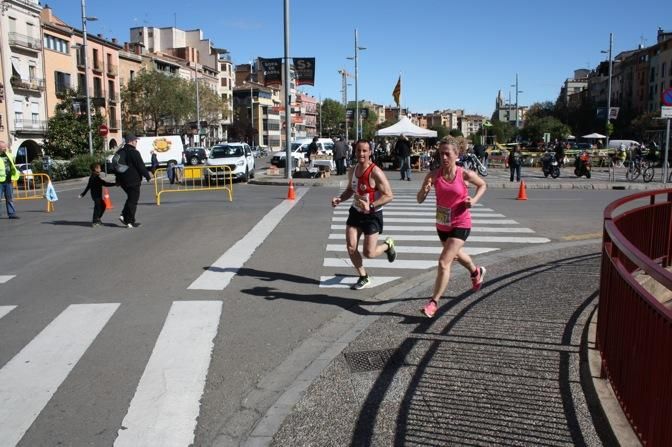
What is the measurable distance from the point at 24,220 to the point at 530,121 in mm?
93271

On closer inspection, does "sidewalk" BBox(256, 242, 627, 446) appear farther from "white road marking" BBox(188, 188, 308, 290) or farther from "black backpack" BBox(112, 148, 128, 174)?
"black backpack" BBox(112, 148, 128, 174)

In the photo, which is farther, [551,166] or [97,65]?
[97,65]

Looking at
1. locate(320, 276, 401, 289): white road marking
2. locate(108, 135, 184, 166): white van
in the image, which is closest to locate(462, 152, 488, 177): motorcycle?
locate(108, 135, 184, 166): white van

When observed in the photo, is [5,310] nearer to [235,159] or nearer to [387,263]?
[387,263]

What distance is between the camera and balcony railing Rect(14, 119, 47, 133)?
1993 inches

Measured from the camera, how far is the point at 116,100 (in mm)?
67500

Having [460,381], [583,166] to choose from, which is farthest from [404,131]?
[460,381]

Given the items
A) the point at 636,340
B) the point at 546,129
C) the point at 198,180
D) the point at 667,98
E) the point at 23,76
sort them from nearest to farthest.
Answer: the point at 636,340, the point at 667,98, the point at 198,180, the point at 23,76, the point at 546,129

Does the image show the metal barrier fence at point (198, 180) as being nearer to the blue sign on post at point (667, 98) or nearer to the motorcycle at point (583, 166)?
the blue sign on post at point (667, 98)

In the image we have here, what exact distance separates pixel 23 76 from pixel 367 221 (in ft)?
174

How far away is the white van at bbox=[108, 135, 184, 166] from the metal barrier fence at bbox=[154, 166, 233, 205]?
354 inches

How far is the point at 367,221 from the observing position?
711cm

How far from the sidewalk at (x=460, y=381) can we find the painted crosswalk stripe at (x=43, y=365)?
1592 mm

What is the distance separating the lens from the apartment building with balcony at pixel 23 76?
4941cm
